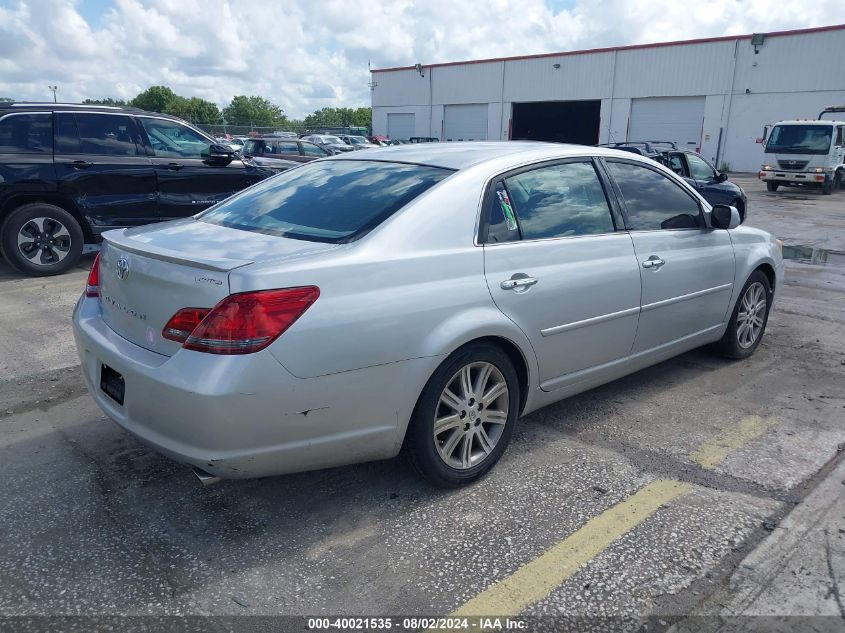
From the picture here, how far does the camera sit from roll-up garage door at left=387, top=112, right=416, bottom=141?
48.1 meters

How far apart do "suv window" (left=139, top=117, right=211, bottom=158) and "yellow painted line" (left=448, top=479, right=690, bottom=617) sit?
7422mm

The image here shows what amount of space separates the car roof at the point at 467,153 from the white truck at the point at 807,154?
20.7 metres

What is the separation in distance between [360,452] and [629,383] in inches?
100

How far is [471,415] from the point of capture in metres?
3.24

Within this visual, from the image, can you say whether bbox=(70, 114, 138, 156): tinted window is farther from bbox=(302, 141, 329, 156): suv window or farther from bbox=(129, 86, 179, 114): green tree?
bbox=(129, 86, 179, 114): green tree

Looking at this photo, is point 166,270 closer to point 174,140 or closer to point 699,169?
point 174,140

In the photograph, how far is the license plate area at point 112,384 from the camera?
2961 millimetres

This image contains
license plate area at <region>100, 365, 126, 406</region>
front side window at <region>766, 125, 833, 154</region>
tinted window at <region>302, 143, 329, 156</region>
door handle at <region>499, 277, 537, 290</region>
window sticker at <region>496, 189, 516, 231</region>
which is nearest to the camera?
license plate area at <region>100, 365, 126, 406</region>

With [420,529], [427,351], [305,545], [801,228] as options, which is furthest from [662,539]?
[801,228]

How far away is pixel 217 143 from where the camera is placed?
358 inches

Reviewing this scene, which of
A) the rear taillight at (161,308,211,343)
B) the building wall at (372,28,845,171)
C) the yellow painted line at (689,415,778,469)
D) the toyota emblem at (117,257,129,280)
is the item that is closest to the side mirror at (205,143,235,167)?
the toyota emblem at (117,257,129,280)

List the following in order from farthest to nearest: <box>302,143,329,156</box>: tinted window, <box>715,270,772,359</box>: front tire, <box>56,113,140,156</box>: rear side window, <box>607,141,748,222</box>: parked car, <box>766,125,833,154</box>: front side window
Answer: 1. <box>766,125,833,154</box>: front side window
2. <box>302,143,329,156</box>: tinted window
3. <box>607,141,748,222</box>: parked car
4. <box>56,113,140,156</box>: rear side window
5. <box>715,270,772,359</box>: front tire

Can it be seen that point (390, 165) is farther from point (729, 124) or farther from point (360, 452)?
point (729, 124)

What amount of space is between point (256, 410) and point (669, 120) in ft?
122
